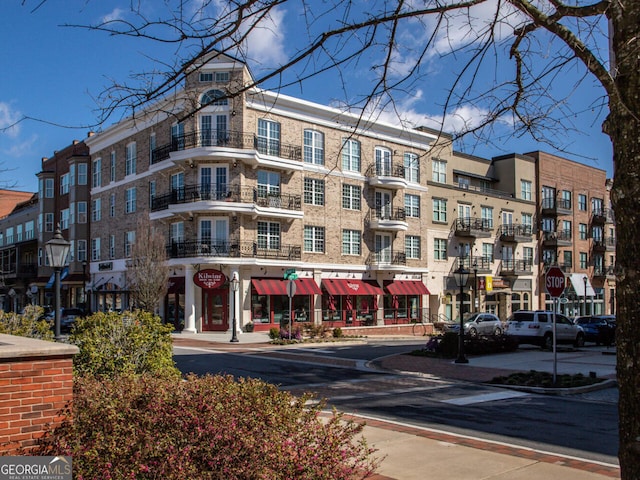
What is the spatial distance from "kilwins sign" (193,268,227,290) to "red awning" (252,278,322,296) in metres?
2.28

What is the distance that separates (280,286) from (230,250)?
4285 mm

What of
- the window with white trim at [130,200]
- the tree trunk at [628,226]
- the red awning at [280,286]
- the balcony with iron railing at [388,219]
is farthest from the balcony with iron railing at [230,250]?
the tree trunk at [628,226]

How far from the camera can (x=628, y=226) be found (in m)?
3.02

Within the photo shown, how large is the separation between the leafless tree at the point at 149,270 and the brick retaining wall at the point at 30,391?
102 feet

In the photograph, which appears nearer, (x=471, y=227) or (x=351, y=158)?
(x=351, y=158)

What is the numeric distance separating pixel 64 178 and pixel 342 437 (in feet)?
194

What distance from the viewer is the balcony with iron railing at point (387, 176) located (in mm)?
44719

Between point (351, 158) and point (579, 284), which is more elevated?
point (351, 158)

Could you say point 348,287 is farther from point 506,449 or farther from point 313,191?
point 506,449

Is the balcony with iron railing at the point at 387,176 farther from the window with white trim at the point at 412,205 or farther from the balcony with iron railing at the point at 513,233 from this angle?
the balcony with iron railing at the point at 513,233

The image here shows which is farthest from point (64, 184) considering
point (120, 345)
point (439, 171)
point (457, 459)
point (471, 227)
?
point (457, 459)

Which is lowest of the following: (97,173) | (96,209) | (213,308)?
(213,308)

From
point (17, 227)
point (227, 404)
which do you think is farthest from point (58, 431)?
point (17, 227)
